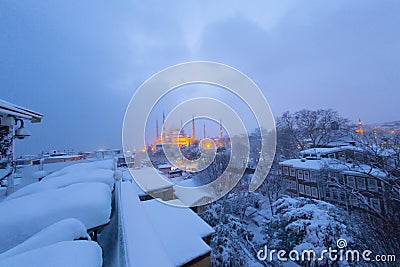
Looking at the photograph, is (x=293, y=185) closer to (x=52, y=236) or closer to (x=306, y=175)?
(x=306, y=175)

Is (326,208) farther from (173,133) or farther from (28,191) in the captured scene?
(173,133)

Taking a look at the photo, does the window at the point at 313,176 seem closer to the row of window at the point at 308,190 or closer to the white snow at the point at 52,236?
the row of window at the point at 308,190

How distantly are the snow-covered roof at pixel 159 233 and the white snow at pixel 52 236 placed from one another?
0.71 feet

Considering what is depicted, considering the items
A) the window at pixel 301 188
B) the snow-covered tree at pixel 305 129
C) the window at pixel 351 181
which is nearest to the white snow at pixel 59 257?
the window at pixel 351 181

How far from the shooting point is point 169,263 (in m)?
0.64

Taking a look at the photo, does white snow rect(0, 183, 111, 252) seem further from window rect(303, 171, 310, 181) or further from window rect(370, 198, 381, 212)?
window rect(303, 171, 310, 181)

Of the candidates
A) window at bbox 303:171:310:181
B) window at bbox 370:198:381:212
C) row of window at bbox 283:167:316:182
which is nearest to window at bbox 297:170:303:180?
row of window at bbox 283:167:316:182

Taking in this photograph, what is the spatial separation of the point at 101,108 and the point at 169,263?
2135 cm

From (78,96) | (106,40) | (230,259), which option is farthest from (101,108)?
(230,259)

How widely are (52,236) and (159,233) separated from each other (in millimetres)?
2526

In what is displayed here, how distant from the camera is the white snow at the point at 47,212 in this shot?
0.66m

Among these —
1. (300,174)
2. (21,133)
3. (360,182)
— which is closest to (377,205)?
(360,182)

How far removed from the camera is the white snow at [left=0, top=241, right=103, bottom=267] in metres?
0.41

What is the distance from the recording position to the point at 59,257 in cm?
43
